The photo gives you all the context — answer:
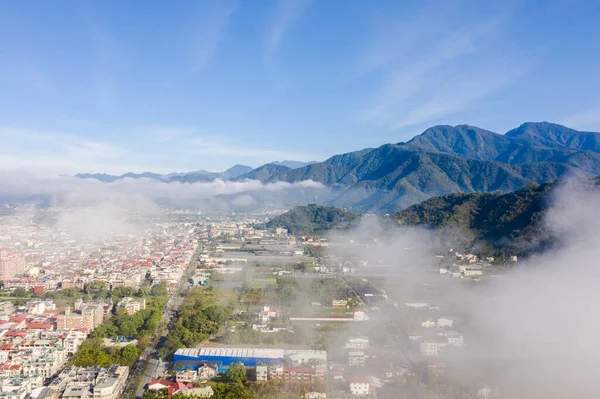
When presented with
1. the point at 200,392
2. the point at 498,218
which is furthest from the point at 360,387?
the point at 498,218

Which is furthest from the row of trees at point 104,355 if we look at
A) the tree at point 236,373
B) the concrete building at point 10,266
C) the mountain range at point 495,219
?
the mountain range at point 495,219

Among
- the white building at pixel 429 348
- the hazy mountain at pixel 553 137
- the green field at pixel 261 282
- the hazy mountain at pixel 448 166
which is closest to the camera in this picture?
the white building at pixel 429 348

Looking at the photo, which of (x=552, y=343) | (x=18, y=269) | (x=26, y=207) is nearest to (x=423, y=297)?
(x=552, y=343)

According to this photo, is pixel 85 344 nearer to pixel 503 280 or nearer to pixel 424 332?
pixel 424 332

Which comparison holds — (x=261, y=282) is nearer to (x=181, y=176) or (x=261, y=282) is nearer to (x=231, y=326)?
(x=231, y=326)

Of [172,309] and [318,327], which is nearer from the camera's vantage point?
[318,327]

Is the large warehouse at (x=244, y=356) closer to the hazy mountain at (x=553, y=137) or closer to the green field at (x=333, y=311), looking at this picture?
the green field at (x=333, y=311)

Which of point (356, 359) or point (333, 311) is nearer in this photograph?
point (356, 359)
